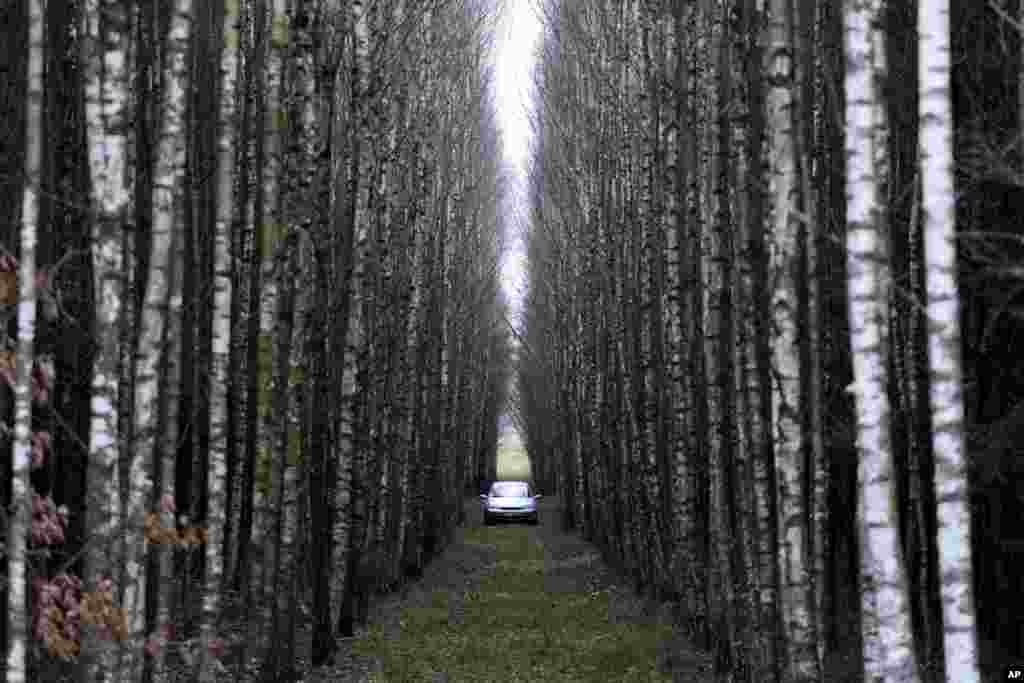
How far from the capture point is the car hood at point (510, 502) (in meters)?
39.8

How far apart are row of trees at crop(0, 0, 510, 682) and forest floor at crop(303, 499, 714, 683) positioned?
0.78 metres

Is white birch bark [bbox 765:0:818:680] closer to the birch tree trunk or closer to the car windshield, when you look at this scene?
the birch tree trunk

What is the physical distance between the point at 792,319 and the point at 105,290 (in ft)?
14.7

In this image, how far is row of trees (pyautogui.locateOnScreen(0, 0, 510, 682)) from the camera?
24.4 ft

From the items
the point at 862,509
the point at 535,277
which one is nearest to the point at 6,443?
the point at 862,509

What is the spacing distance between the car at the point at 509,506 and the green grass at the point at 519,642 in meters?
16.5

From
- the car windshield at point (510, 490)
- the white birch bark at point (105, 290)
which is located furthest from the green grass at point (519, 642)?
the car windshield at point (510, 490)

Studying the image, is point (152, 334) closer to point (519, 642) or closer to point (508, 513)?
point (519, 642)

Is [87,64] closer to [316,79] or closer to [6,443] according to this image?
[6,443]

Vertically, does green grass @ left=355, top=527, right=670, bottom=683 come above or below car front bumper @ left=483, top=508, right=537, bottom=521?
below

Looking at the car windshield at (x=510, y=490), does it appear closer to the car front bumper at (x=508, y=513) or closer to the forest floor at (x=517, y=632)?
the car front bumper at (x=508, y=513)

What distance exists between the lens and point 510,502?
3984cm

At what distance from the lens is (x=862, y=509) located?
6512 mm

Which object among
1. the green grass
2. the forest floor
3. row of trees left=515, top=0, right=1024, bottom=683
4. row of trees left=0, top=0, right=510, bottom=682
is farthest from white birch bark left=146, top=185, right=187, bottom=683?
the green grass
